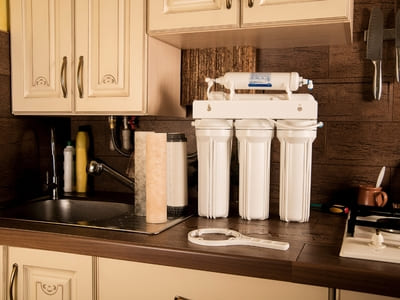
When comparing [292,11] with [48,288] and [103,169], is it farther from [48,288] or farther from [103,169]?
[48,288]

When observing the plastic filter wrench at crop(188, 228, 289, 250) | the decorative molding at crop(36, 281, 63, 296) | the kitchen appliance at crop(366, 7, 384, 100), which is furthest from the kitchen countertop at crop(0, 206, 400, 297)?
the kitchen appliance at crop(366, 7, 384, 100)

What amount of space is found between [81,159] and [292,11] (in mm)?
1161

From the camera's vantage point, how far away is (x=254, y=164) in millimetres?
1493

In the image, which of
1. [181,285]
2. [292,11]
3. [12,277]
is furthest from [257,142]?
[12,277]

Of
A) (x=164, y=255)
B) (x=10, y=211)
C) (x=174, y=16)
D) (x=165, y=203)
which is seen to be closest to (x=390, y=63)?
(x=174, y=16)

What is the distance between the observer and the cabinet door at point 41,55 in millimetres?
1717

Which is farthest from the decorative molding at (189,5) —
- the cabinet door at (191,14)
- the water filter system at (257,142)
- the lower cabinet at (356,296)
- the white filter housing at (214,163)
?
the lower cabinet at (356,296)

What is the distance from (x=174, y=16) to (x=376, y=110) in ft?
2.72

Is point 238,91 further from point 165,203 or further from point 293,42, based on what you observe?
point 165,203

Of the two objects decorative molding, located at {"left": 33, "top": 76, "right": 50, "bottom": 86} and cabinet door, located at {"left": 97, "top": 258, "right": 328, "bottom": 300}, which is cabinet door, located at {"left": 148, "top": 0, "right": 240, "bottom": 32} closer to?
decorative molding, located at {"left": 33, "top": 76, "right": 50, "bottom": 86}

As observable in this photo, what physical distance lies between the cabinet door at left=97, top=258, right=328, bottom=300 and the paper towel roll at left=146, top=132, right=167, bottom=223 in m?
0.24

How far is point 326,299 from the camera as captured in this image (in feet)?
3.46

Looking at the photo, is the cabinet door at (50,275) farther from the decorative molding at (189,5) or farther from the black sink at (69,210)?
the decorative molding at (189,5)

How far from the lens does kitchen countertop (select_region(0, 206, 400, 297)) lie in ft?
3.33
